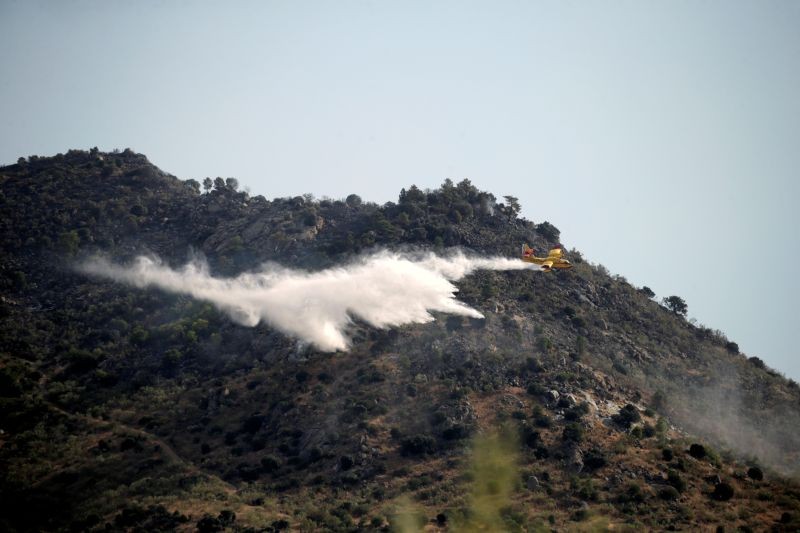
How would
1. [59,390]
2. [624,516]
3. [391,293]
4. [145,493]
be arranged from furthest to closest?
[391,293]
[59,390]
[145,493]
[624,516]

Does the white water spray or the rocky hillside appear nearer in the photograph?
the rocky hillside

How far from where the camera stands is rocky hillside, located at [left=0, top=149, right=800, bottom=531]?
214 ft

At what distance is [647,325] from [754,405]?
21.5 meters

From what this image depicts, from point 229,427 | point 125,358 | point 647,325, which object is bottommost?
point 229,427

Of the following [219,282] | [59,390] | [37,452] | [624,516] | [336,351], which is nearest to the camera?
[624,516]

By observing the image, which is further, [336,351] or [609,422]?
[336,351]

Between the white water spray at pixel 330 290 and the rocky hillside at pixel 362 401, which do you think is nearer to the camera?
the rocky hillside at pixel 362 401

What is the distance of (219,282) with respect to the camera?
10975 centimetres

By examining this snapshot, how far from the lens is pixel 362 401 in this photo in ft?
268

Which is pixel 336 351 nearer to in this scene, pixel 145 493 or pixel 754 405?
pixel 145 493

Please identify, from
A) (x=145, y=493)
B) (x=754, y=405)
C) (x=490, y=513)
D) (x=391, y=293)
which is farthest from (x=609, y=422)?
(x=145, y=493)

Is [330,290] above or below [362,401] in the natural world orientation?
above

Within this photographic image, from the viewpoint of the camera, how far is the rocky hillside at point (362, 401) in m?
65.4

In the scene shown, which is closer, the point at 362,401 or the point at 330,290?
the point at 362,401
